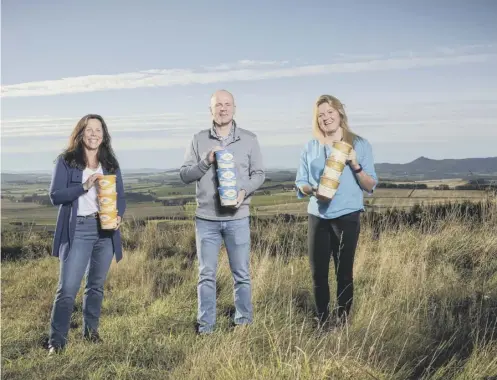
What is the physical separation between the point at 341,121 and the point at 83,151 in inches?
79.8

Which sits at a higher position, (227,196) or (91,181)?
(91,181)

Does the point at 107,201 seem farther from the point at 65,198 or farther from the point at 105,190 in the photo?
the point at 65,198

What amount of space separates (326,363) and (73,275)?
2.10 m

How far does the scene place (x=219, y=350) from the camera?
403 cm

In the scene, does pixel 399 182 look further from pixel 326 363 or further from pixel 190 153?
pixel 326 363

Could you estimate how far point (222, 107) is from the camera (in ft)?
15.0

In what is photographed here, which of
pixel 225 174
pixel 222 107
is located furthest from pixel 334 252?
pixel 222 107

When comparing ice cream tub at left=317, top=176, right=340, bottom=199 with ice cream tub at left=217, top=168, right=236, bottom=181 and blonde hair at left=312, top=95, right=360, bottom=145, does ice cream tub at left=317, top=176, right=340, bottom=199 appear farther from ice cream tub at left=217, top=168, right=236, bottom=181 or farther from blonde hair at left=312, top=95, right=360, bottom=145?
ice cream tub at left=217, top=168, right=236, bottom=181

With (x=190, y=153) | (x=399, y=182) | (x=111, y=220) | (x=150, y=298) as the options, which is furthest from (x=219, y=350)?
(x=399, y=182)

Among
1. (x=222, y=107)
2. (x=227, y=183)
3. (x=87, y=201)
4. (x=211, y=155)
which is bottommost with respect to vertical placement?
(x=87, y=201)

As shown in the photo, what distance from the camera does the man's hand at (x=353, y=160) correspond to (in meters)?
4.27

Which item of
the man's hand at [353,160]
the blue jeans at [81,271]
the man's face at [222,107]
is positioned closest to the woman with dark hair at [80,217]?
the blue jeans at [81,271]

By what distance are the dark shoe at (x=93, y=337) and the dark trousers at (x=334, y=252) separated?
181cm

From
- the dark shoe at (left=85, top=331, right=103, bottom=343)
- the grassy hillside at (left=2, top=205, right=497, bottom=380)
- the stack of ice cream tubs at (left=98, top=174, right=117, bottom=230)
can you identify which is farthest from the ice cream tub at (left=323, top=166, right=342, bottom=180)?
the dark shoe at (left=85, top=331, right=103, bottom=343)
